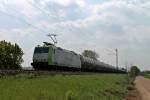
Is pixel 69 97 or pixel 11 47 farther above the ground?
pixel 11 47

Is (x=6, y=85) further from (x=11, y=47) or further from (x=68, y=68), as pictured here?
(x=11, y=47)

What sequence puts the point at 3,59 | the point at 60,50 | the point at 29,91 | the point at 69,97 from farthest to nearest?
the point at 3,59, the point at 60,50, the point at 29,91, the point at 69,97

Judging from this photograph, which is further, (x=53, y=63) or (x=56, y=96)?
(x=53, y=63)

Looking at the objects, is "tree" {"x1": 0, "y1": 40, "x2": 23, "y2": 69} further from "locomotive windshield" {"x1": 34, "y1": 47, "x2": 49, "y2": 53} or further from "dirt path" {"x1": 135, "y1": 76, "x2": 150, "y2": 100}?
"locomotive windshield" {"x1": 34, "y1": 47, "x2": 49, "y2": 53}

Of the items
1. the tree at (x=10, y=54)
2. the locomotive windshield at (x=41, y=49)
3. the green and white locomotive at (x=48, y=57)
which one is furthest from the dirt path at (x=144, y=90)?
the tree at (x=10, y=54)

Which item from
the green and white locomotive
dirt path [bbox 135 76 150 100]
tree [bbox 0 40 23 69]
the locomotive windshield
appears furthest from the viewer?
tree [bbox 0 40 23 69]

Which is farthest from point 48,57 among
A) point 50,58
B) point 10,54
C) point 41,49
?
point 10,54

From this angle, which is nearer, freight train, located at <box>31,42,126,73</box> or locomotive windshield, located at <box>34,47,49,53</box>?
freight train, located at <box>31,42,126,73</box>

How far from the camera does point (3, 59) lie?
246 feet

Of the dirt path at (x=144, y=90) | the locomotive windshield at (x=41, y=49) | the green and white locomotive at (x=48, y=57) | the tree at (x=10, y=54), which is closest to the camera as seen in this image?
the green and white locomotive at (x=48, y=57)

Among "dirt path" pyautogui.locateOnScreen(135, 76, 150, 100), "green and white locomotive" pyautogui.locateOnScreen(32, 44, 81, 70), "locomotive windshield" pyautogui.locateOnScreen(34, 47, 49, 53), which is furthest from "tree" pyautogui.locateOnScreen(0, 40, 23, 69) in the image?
"locomotive windshield" pyautogui.locateOnScreen(34, 47, 49, 53)

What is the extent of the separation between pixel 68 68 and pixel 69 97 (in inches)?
1520

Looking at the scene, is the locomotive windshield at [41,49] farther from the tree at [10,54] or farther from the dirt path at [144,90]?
the tree at [10,54]

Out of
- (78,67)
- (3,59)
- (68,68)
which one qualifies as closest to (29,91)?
(68,68)
